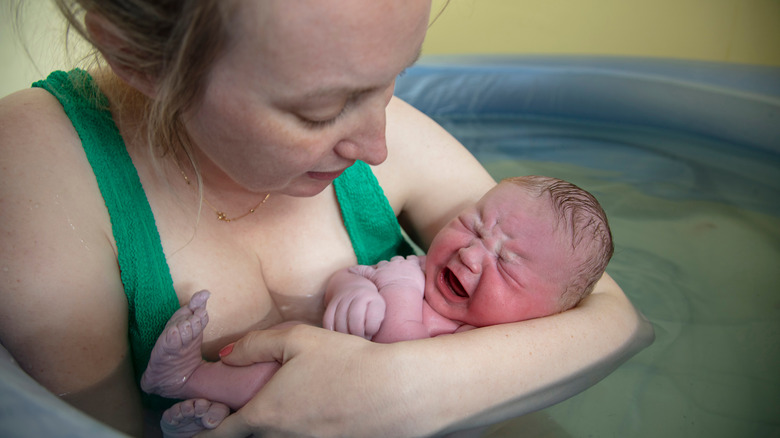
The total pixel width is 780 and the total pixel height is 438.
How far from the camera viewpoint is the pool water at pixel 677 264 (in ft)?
4.61

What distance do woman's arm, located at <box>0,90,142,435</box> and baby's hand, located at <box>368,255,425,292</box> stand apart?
52 centimetres

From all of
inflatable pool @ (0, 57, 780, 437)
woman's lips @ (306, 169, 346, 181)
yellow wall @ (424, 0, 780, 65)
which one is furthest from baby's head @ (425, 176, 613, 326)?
yellow wall @ (424, 0, 780, 65)

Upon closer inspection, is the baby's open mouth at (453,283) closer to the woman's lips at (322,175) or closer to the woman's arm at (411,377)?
the woman's arm at (411,377)

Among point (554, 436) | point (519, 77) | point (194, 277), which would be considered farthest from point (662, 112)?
point (194, 277)

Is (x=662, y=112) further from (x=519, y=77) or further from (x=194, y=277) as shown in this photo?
(x=194, y=277)

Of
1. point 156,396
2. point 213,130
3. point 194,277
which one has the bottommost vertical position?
point 156,396

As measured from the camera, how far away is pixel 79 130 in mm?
1062

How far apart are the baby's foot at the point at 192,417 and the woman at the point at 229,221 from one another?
4 centimetres

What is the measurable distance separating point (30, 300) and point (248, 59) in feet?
1.71

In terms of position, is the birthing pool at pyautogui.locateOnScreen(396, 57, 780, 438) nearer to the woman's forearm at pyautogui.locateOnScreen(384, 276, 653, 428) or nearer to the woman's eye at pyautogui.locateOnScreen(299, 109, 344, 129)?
the woman's forearm at pyautogui.locateOnScreen(384, 276, 653, 428)

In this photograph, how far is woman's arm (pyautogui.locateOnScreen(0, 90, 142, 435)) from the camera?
92 centimetres

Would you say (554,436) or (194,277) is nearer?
(194,277)

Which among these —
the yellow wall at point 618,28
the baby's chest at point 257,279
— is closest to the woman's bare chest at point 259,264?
the baby's chest at point 257,279

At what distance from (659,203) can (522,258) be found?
1.24m
